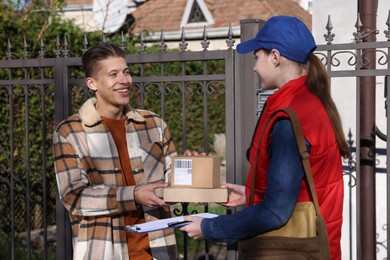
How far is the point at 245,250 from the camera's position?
271 cm

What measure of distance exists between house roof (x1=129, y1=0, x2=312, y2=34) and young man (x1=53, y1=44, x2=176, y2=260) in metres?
17.0

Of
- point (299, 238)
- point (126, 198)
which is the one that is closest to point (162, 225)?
point (126, 198)

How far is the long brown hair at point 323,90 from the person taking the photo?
2.64m

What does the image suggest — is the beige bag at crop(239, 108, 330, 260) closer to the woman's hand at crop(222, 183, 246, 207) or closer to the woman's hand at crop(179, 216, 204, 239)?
the woman's hand at crop(179, 216, 204, 239)

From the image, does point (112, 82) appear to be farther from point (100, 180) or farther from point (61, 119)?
point (61, 119)

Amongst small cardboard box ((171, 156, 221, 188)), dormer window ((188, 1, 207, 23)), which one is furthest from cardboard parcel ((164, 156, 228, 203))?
dormer window ((188, 1, 207, 23))

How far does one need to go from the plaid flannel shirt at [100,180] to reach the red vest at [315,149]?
36.9 inches

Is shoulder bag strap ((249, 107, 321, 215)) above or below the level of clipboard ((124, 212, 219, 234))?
above

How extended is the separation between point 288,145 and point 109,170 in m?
1.24

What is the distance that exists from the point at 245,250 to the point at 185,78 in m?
2.20

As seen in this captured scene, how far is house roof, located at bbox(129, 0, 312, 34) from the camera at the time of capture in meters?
20.8

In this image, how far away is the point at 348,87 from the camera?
5840 millimetres

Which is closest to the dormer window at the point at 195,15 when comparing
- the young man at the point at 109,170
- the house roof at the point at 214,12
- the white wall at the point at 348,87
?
the house roof at the point at 214,12

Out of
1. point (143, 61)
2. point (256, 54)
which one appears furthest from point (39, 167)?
point (256, 54)
